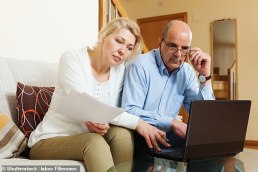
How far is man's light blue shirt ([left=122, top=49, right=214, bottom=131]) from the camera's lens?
1356 millimetres

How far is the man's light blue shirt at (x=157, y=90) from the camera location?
1356 mm

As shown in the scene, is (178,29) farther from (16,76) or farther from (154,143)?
(16,76)

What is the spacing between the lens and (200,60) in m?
1.51

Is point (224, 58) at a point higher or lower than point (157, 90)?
higher

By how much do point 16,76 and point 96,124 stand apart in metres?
0.54

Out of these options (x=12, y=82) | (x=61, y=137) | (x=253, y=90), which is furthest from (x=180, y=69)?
(x=253, y=90)

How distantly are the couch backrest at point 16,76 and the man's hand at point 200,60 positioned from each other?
0.73m

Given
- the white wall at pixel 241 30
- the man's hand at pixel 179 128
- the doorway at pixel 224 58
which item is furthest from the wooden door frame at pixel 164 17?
the man's hand at pixel 179 128

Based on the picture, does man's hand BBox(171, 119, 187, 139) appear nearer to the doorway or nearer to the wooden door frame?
the doorway

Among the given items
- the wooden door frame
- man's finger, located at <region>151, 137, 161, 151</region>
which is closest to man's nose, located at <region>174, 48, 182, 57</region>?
man's finger, located at <region>151, 137, 161, 151</region>

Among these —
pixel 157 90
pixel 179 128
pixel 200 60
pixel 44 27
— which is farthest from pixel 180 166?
pixel 44 27

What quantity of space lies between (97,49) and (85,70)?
154 millimetres

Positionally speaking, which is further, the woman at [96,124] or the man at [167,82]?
the man at [167,82]

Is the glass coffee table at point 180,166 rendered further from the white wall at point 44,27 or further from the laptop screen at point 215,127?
the white wall at point 44,27
